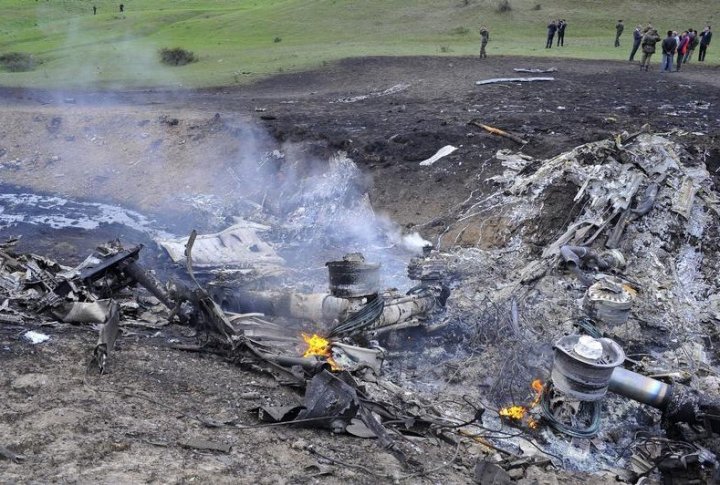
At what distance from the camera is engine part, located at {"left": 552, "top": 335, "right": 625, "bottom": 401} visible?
619 cm

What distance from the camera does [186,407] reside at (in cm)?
565

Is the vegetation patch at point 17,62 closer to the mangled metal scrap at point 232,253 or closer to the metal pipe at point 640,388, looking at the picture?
the mangled metal scrap at point 232,253

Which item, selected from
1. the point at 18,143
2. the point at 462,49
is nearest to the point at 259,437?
the point at 18,143

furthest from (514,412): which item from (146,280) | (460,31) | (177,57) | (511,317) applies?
(460,31)

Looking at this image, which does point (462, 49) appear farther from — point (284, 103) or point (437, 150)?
point (437, 150)

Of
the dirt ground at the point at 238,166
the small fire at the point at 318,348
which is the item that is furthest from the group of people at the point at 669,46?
the small fire at the point at 318,348

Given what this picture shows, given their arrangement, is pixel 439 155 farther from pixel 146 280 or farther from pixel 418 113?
pixel 146 280

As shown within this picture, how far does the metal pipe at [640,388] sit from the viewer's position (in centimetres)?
645

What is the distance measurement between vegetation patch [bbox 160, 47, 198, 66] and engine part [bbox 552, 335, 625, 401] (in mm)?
23256

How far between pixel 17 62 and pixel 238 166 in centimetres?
1837

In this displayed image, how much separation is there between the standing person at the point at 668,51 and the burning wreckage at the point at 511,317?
402 inches

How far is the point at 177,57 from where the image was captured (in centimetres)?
2620

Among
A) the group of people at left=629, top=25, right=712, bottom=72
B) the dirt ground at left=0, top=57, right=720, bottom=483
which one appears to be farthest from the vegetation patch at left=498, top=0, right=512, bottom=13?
the group of people at left=629, top=25, right=712, bottom=72

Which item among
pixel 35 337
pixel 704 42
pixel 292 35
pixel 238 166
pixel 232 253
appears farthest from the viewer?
pixel 292 35
